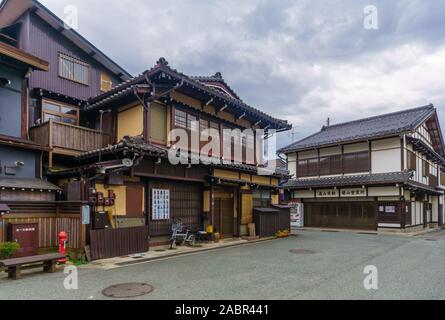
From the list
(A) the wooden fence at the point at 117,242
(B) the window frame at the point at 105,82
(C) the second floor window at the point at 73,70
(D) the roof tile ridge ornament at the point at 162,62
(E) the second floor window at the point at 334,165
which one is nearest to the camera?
(A) the wooden fence at the point at 117,242

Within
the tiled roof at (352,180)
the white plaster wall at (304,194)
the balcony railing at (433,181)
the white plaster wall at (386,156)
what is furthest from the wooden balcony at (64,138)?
the balcony railing at (433,181)

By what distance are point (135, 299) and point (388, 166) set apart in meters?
22.5

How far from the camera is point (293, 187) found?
27766 mm

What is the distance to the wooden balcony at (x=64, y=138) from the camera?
40.8 feet

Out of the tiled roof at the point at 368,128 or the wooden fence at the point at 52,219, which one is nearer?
the wooden fence at the point at 52,219

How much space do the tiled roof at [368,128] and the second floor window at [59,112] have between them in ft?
63.8

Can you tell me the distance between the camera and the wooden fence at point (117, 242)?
10141 mm

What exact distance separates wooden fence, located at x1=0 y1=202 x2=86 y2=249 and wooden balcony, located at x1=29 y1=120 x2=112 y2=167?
8.16ft

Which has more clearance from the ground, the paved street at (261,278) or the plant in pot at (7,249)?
the plant in pot at (7,249)

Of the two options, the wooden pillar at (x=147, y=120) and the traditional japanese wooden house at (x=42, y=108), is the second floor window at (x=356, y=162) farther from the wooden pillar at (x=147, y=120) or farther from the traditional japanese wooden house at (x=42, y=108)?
the traditional japanese wooden house at (x=42, y=108)

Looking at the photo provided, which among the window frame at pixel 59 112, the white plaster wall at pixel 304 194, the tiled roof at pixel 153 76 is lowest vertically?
the white plaster wall at pixel 304 194

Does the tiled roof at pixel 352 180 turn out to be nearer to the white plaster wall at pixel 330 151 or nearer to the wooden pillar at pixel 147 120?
the white plaster wall at pixel 330 151

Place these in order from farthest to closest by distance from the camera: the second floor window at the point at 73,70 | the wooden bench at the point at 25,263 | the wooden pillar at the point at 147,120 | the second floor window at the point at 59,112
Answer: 1. the second floor window at the point at 73,70
2. the second floor window at the point at 59,112
3. the wooden pillar at the point at 147,120
4. the wooden bench at the point at 25,263
